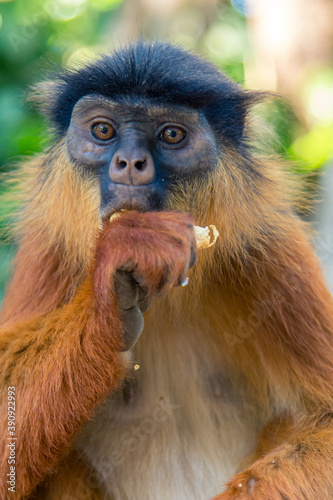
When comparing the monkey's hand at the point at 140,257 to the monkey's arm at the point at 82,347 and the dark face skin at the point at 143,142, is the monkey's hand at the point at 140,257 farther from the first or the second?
the dark face skin at the point at 143,142

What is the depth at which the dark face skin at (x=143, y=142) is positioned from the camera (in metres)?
3.32

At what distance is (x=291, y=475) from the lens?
352 centimetres

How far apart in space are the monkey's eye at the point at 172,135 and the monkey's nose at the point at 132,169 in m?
0.29

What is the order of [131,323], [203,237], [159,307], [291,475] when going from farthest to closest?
[159,307] < [291,475] < [203,237] < [131,323]

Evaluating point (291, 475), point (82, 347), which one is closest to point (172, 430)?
point (291, 475)

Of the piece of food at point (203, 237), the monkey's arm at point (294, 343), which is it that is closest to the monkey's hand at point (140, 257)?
the piece of food at point (203, 237)

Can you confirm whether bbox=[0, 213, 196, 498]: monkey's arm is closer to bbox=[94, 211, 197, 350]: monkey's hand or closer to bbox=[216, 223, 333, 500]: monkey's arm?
bbox=[94, 211, 197, 350]: monkey's hand

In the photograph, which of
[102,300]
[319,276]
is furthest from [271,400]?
[102,300]

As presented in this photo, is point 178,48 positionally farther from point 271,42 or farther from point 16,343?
point 271,42

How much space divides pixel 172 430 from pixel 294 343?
1051 millimetres

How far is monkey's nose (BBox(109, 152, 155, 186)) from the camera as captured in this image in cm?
321

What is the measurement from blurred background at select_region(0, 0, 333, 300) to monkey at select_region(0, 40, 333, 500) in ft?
3.82

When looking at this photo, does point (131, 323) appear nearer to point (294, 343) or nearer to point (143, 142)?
point (143, 142)

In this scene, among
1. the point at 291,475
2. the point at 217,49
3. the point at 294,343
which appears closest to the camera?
the point at 291,475
